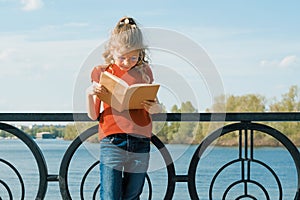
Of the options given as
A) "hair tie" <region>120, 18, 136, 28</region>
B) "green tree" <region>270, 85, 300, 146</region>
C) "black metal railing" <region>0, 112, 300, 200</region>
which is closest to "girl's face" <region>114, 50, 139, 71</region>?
"hair tie" <region>120, 18, 136, 28</region>

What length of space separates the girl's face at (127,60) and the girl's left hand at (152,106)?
203 mm

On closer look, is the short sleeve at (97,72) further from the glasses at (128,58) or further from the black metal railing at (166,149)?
the black metal railing at (166,149)

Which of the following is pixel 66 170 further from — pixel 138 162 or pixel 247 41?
pixel 247 41

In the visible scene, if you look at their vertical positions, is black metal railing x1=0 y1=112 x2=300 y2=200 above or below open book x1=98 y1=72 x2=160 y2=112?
below

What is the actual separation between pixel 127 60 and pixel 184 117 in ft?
1.77

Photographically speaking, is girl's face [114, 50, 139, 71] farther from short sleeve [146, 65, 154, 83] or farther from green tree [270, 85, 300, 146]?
green tree [270, 85, 300, 146]

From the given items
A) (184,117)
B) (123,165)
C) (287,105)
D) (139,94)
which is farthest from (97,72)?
(287,105)

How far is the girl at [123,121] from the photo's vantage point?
11.8 feet

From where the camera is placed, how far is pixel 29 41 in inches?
1794

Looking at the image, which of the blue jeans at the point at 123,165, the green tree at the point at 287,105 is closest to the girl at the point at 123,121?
the blue jeans at the point at 123,165

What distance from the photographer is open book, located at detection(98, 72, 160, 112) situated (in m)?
3.47

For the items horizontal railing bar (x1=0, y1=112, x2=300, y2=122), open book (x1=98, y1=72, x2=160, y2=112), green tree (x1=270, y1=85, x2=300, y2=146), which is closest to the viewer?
open book (x1=98, y1=72, x2=160, y2=112)

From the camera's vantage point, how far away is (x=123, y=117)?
11.9ft

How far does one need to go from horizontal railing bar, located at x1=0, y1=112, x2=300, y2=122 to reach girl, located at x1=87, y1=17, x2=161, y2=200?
28cm
